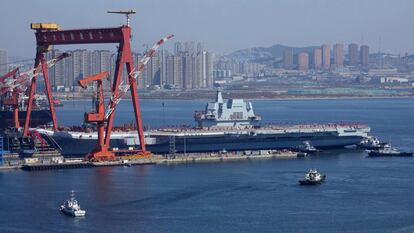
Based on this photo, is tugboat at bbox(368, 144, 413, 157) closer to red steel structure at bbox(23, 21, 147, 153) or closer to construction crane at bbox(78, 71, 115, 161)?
red steel structure at bbox(23, 21, 147, 153)

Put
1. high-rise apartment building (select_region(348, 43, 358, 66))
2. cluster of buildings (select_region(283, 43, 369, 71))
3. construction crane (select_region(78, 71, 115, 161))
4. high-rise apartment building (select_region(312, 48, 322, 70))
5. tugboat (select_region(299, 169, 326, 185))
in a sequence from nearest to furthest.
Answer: tugboat (select_region(299, 169, 326, 185)) < construction crane (select_region(78, 71, 115, 161)) < cluster of buildings (select_region(283, 43, 369, 71)) < high-rise apartment building (select_region(312, 48, 322, 70)) < high-rise apartment building (select_region(348, 43, 358, 66))

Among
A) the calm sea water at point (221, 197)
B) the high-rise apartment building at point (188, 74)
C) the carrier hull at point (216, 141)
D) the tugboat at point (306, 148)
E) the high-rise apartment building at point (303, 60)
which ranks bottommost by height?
the calm sea water at point (221, 197)

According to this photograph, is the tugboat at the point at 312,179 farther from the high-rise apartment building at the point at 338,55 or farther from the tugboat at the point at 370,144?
the high-rise apartment building at the point at 338,55

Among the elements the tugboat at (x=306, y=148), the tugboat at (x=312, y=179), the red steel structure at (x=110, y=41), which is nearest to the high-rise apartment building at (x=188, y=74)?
the tugboat at (x=306, y=148)

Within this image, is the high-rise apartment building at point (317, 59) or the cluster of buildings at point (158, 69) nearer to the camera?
the cluster of buildings at point (158, 69)

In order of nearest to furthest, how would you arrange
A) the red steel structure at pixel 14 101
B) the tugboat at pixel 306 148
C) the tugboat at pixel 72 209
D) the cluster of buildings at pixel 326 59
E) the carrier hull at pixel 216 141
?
the tugboat at pixel 72 209 < the carrier hull at pixel 216 141 < the tugboat at pixel 306 148 < the red steel structure at pixel 14 101 < the cluster of buildings at pixel 326 59

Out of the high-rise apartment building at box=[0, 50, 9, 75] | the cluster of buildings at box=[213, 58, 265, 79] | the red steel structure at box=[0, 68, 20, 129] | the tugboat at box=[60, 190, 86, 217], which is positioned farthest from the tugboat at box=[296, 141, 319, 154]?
the cluster of buildings at box=[213, 58, 265, 79]

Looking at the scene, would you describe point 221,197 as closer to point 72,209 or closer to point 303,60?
point 72,209

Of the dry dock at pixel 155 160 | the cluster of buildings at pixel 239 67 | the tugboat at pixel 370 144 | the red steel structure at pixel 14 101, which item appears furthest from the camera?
the cluster of buildings at pixel 239 67
